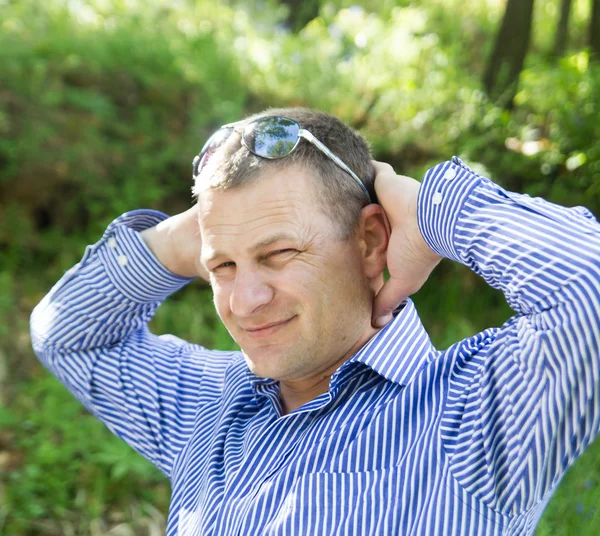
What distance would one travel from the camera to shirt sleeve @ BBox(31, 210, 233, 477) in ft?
7.52

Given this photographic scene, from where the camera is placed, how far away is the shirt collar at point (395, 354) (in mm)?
1767

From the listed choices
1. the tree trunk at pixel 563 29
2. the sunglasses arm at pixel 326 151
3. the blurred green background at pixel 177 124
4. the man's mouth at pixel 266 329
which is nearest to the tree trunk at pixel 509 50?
the blurred green background at pixel 177 124

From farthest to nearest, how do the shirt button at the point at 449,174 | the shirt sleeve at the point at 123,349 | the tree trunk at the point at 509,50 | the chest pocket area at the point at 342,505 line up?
the tree trunk at the point at 509,50, the shirt sleeve at the point at 123,349, the shirt button at the point at 449,174, the chest pocket area at the point at 342,505

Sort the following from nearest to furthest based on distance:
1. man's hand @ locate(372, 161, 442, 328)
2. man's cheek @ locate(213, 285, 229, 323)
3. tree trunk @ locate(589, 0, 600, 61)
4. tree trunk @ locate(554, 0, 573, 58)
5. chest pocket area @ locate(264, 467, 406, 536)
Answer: chest pocket area @ locate(264, 467, 406, 536), man's hand @ locate(372, 161, 442, 328), man's cheek @ locate(213, 285, 229, 323), tree trunk @ locate(589, 0, 600, 61), tree trunk @ locate(554, 0, 573, 58)

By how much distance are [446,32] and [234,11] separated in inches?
95.7

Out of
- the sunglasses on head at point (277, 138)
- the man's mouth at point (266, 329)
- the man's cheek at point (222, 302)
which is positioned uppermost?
the sunglasses on head at point (277, 138)

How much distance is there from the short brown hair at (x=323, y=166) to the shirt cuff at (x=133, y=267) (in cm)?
51

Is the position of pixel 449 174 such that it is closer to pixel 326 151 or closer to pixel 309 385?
pixel 326 151

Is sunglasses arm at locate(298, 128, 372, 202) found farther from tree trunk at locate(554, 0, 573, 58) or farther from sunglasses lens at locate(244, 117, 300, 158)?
tree trunk at locate(554, 0, 573, 58)

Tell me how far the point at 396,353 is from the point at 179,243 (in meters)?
0.89

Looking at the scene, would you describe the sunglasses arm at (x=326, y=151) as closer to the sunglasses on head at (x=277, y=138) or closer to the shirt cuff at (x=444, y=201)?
the sunglasses on head at (x=277, y=138)

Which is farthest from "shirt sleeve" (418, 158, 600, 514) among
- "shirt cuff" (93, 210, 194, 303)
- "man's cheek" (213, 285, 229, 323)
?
"shirt cuff" (93, 210, 194, 303)

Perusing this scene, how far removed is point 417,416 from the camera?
1.67 metres

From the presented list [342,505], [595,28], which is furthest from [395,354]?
[595,28]
